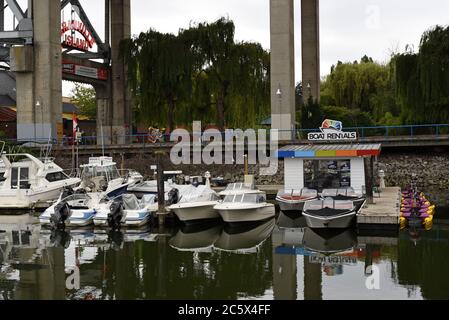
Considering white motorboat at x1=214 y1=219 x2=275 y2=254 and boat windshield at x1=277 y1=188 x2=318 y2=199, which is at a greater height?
boat windshield at x1=277 y1=188 x2=318 y2=199

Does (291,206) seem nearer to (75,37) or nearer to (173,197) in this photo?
(173,197)

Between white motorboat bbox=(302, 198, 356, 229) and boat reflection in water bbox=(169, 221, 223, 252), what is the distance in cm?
388

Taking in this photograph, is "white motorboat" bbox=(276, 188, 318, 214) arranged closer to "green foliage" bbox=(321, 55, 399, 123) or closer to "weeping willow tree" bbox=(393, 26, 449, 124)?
"weeping willow tree" bbox=(393, 26, 449, 124)

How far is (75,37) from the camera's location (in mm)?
54844

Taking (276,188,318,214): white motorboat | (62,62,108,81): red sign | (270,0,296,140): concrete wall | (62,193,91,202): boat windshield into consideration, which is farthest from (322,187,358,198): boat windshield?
(62,62,108,81): red sign

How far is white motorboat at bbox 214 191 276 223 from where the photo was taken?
2586 cm

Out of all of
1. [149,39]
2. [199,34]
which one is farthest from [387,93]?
[149,39]

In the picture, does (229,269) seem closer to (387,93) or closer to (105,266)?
(105,266)

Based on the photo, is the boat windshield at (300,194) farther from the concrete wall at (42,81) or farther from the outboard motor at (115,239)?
the concrete wall at (42,81)

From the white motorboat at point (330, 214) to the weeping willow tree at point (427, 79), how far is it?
21160 millimetres

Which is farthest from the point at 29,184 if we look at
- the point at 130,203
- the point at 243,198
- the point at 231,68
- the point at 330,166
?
the point at 231,68

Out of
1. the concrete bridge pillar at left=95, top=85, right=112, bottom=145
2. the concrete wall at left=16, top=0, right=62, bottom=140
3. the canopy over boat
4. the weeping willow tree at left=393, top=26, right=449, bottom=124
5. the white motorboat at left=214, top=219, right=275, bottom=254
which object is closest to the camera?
the white motorboat at left=214, top=219, right=275, bottom=254

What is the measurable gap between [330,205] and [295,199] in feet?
13.1
